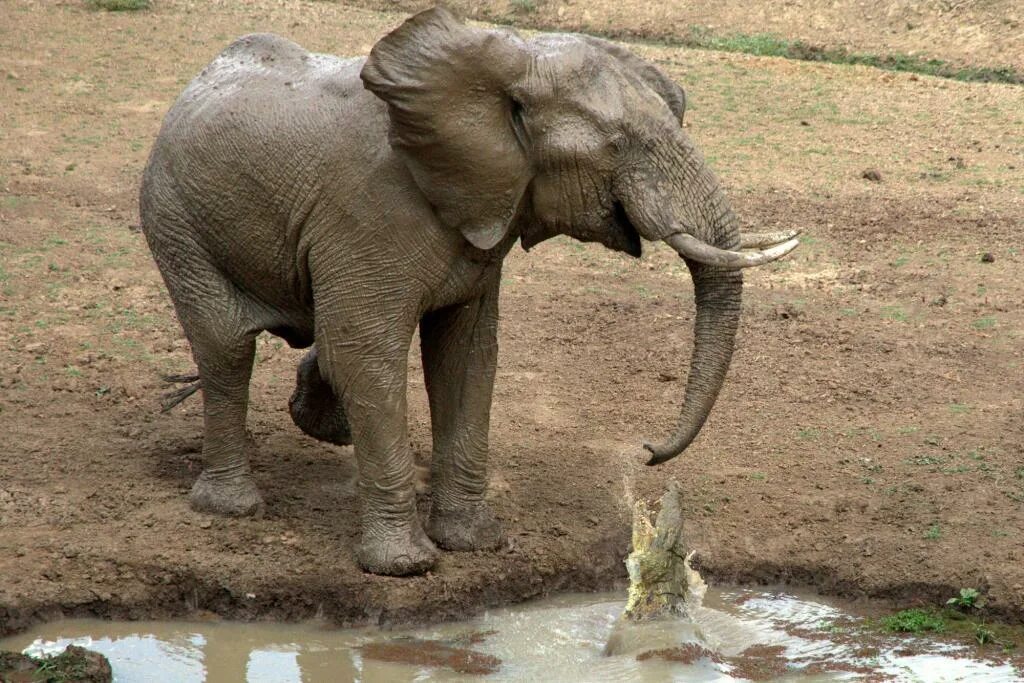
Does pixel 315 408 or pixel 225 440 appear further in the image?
pixel 315 408

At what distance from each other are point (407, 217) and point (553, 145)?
70 cm

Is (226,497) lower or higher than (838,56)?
lower

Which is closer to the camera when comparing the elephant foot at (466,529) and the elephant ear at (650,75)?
the elephant ear at (650,75)

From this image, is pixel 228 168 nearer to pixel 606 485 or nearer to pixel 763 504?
pixel 606 485

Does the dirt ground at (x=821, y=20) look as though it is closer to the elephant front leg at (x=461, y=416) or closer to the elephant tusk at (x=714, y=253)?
the elephant front leg at (x=461, y=416)

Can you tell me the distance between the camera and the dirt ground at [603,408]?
7645 mm

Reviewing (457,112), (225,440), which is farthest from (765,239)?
(225,440)

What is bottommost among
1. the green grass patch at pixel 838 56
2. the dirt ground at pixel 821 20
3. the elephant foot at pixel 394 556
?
the elephant foot at pixel 394 556

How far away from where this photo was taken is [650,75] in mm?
7008

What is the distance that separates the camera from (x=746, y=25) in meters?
19.8

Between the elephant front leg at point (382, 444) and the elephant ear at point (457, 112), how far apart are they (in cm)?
70

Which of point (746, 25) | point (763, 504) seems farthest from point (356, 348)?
point (746, 25)

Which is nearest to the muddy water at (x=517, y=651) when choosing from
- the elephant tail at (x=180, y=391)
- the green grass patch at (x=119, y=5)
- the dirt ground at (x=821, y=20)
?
the elephant tail at (x=180, y=391)

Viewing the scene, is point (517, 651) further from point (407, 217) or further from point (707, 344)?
point (407, 217)
